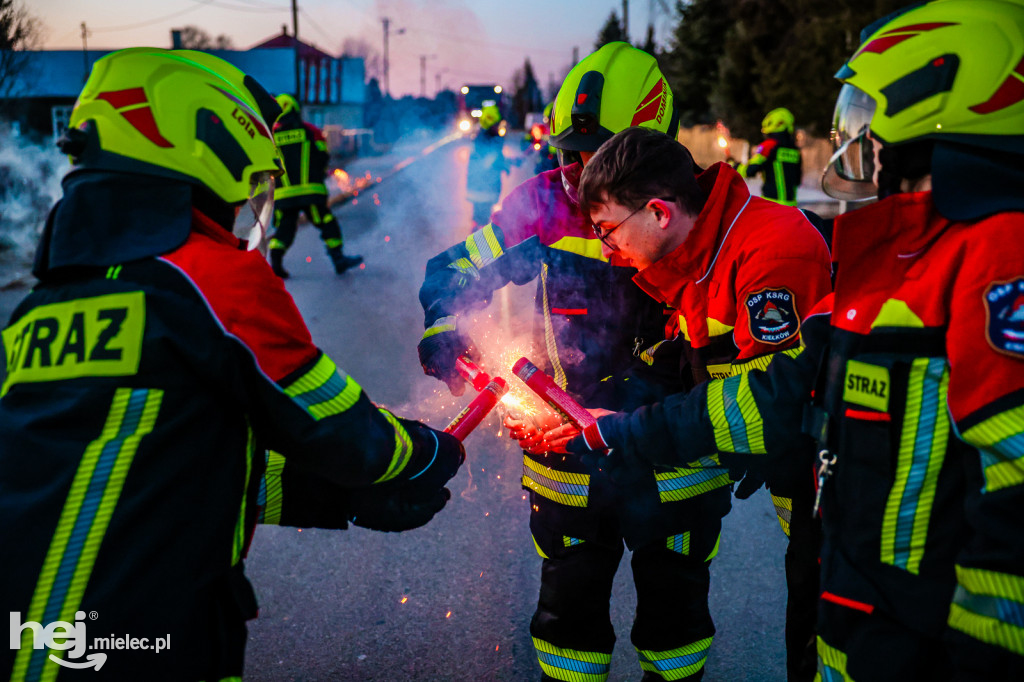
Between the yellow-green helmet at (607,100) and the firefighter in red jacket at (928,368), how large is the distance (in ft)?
3.53

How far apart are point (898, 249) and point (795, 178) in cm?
1058

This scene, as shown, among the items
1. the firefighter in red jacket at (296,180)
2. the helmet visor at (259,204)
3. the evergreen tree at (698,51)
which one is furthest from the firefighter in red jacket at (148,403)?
the evergreen tree at (698,51)

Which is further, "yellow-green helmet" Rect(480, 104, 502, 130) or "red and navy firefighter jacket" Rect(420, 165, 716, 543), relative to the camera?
"yellow-green helmet" Rect(480, 104, 502, 130)

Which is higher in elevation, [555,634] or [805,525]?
[805,525]

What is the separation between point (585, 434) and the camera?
7.38ft

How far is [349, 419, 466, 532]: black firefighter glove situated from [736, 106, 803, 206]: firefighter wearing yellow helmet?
9938mm

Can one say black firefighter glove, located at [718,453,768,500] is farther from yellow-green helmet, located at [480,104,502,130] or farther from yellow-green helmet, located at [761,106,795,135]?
yellow-green helmet, located at [480,104,502,130]

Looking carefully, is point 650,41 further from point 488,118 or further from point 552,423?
point 552,423

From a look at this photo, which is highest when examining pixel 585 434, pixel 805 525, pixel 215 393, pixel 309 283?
pixel 215 393

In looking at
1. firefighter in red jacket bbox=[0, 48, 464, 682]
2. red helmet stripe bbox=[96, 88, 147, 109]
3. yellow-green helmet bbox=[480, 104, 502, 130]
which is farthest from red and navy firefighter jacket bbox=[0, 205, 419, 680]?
yellow-green helmet bbox=[480, 104, 502, 130]

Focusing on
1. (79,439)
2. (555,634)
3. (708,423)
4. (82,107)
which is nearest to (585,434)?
(708,423)

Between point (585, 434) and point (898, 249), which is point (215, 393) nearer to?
Answer: point (585, 434)

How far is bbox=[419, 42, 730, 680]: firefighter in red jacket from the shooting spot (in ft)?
8.23

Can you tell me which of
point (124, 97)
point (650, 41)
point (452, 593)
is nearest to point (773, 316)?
point (124, 97)
